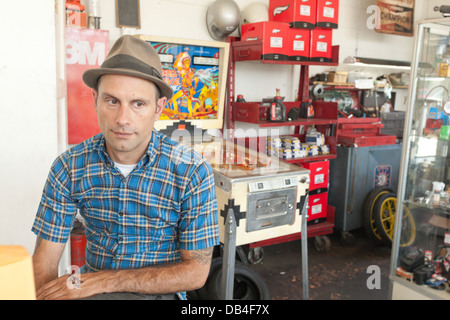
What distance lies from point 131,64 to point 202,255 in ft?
2.32

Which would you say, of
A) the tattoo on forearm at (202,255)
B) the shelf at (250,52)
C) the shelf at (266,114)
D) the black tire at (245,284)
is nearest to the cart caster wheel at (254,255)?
the black tire at (245,284)

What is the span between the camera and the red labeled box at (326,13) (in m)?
3.65

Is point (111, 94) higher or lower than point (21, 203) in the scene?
higher

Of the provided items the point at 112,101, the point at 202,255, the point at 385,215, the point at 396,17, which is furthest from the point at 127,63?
the point at 396,17

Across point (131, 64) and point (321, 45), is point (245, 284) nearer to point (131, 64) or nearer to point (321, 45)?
point (131, 64)

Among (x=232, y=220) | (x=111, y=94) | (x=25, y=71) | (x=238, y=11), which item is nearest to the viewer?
(x=111, y=94)

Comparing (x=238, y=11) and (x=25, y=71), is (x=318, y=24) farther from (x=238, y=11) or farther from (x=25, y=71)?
(x=25, y=71)

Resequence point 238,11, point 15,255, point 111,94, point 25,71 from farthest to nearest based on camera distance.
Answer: point 238,11, point 25,71, point 111,94, point 15,255

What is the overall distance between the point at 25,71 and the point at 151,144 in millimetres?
837

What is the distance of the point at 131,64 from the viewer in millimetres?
1284

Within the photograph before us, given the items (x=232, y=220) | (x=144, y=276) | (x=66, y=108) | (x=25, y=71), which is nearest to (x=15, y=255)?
(x=144, y=276)

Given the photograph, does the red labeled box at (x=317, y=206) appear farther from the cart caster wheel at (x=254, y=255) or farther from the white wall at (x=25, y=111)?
the white wall at (x=25, y=111)

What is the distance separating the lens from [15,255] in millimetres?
455

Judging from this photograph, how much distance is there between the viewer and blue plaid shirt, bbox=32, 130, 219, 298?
137 centimetres
